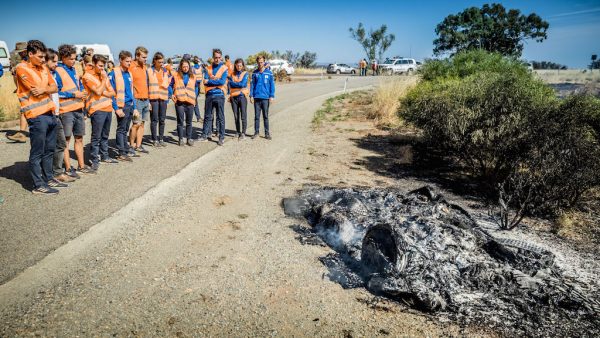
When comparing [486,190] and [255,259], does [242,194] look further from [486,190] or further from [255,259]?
[486,190]

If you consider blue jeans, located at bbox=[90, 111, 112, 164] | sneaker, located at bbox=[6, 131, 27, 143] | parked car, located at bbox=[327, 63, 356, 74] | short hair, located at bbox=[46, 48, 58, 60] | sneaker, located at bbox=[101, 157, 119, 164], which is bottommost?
sneaker, located at bbox=[101, 157, 119, 164]

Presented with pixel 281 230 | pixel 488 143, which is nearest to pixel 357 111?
pixel 488 143

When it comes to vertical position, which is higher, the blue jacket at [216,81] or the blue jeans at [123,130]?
the blue jacket at [216,81]

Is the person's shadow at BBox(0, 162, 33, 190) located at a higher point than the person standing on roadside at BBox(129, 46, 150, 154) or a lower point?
lower

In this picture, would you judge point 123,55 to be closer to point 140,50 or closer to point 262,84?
point 140,50

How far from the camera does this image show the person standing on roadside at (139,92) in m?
7.38

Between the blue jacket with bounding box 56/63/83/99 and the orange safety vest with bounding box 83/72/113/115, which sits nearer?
the blue jacket with bounding box 56/63/83/99

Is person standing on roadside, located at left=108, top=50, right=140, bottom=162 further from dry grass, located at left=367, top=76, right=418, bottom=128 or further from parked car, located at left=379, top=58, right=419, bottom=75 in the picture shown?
parked car, located at left=379, top=58, right=419, bottom=75

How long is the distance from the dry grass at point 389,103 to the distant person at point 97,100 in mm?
8251

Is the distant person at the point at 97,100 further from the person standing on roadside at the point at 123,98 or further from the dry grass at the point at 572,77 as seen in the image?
the dry grass at the point at 572,77

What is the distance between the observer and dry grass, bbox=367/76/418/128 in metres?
12.6

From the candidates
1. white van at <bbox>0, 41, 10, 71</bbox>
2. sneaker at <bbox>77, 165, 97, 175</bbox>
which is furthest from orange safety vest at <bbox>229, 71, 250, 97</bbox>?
white van at <bbox>0, 41, 10, 71</bbox>

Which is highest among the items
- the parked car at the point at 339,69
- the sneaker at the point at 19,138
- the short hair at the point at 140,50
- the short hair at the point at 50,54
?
the parked car at the point at 339,69

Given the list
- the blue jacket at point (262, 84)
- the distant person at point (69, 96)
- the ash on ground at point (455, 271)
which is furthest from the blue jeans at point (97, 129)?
the ash on ground at point (455, 271)
